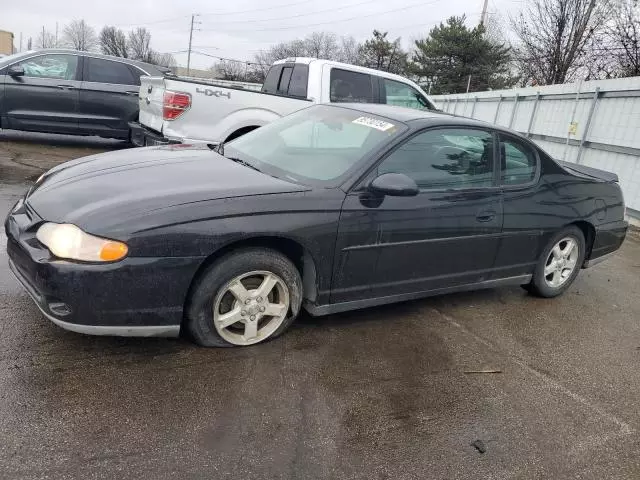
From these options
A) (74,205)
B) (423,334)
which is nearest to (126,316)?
(74,205)

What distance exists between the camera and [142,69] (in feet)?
32.6

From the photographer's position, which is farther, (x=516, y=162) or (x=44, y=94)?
(x=44, y=94)

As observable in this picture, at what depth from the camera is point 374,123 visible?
3.87 metres

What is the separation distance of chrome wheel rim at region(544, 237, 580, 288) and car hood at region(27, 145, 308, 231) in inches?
106

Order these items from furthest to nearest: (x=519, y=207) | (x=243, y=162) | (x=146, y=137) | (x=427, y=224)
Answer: (x=146, y=137) < (x=519, y=207) < (x=243, y=162) < (x=427, y=224)

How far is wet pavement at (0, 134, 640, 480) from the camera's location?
7.61 feet

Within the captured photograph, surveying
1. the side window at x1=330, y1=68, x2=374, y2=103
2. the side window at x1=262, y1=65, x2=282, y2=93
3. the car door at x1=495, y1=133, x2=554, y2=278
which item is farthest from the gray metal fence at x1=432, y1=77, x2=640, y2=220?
the side window at x1=262, y1=65, x2=282, y2=93

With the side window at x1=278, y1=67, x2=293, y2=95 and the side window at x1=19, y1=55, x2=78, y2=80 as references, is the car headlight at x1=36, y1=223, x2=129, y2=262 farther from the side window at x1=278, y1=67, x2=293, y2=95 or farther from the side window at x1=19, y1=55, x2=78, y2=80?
the side window at x1=19, y1=55, x2=78, y2=80

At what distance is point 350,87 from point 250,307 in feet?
17.9

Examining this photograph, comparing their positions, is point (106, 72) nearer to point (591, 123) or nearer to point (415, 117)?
point (415, 117)

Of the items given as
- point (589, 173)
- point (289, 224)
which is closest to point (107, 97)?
point (289, 224)

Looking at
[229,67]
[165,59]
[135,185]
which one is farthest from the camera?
[165,59]

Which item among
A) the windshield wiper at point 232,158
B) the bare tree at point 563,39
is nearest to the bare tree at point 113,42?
the bare tree at point 563,39

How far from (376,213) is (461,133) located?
113cm
